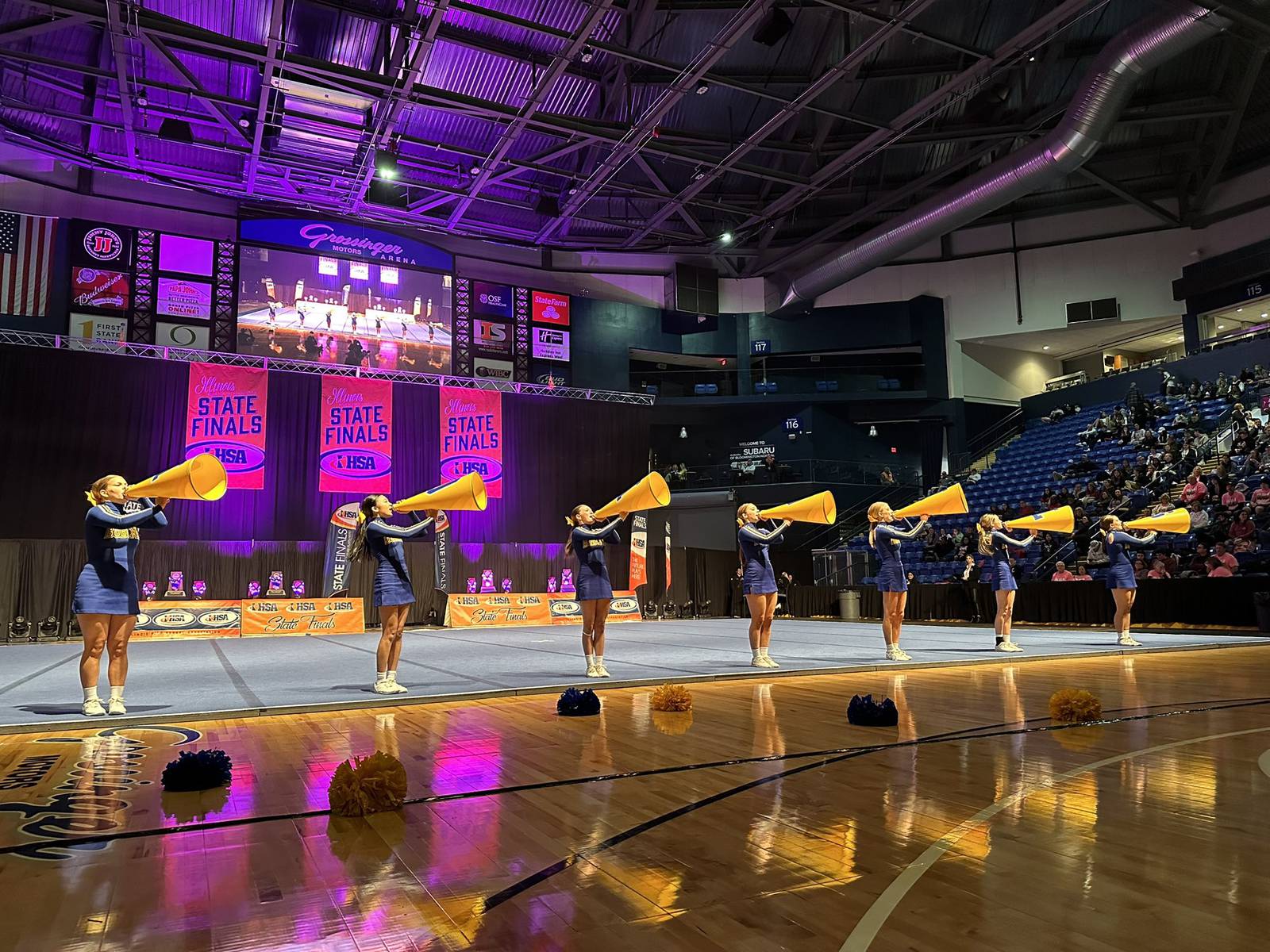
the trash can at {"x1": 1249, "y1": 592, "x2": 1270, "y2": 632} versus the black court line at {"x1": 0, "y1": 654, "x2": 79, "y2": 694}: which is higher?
the trash can at {"x1": 1249, "y1": 592, "x2": 1270, "y2": 632}

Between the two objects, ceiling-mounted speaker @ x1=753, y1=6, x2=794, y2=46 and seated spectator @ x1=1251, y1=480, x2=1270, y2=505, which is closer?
seated spectator @ x1=1251, y1=480, x2=1270, y2=505

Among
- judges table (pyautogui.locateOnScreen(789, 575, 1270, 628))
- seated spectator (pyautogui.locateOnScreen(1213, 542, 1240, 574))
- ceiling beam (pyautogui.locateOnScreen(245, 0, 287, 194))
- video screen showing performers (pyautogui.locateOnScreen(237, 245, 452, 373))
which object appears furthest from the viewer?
video screen showing performers (pyautogui.locateOnScreen(237, 245, 452, 373))

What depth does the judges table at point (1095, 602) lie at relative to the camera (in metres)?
14.3

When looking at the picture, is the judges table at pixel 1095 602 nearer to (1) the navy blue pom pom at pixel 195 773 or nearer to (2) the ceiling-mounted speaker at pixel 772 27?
(2) the ceiling-mounted speaker at pixel 772 27

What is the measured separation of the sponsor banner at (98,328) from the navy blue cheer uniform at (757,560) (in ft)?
60.2

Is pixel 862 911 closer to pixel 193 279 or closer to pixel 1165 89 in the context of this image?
pixel 193 279

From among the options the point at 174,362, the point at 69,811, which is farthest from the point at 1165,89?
the point at 69,811

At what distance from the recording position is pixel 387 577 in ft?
24.0

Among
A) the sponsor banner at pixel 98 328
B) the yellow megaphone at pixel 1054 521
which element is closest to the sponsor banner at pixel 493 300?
the sponsor banner at pixel 98 328

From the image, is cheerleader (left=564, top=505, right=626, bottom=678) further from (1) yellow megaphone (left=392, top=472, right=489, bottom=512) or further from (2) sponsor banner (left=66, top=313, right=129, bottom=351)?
(2) sponsor banner (left=66, top=313, right=129, bottom=351)

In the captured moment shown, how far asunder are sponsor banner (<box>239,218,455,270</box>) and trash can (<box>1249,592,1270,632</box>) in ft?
69.5

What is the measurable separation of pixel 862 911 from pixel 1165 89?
89.2 ft

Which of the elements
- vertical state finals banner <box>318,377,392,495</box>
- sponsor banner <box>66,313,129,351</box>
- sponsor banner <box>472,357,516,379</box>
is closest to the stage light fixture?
vertical state finals banner <box>318,377,392,495</box>

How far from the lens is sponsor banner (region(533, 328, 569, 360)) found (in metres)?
27.0
